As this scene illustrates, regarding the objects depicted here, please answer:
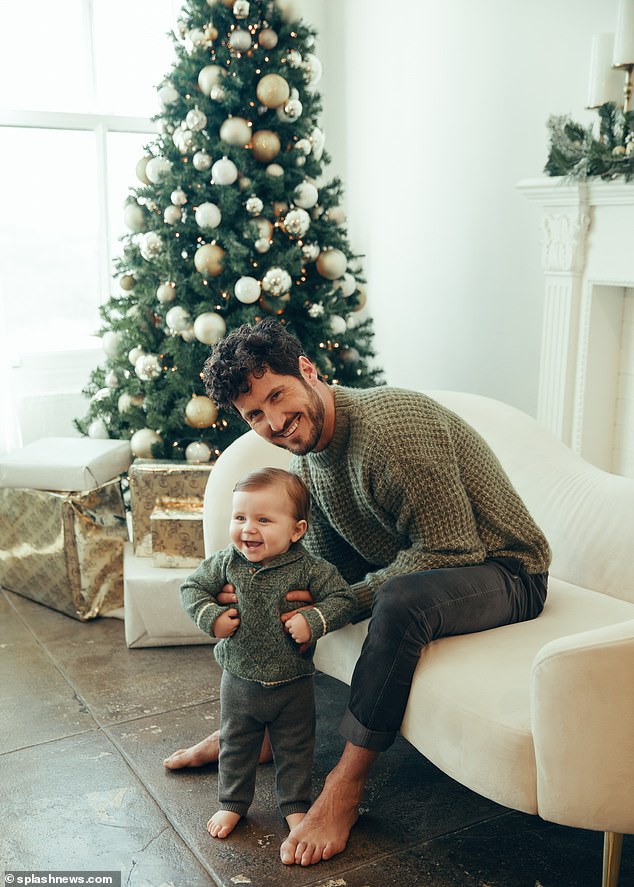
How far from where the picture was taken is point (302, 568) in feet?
6.08

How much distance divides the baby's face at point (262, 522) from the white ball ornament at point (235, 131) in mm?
1505

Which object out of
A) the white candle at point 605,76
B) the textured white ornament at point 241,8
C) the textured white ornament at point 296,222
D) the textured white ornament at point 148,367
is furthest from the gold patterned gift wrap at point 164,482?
the white candle at point 605,76

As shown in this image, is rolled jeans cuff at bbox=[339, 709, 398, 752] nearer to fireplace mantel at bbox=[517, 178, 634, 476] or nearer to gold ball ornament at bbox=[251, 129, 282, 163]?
fireplace mantel at bbox=[517, 178, 634, 476]

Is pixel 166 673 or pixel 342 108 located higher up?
pixel 342 108

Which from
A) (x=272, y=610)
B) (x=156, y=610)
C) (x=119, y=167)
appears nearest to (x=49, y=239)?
(x=119, y=167)

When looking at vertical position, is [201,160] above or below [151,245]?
above

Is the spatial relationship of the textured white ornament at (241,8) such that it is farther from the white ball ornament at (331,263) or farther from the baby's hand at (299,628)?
the baby's hand at (299,628)

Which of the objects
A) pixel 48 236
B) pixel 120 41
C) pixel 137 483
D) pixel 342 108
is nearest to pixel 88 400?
pixel 48 236

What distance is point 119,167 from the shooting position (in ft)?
13.3

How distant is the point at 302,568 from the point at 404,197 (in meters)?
2.65

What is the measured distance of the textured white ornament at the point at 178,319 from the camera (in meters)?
2.93

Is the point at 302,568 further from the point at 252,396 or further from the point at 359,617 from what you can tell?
the point at 252,396

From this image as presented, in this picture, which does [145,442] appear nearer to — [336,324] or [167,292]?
[167,292]

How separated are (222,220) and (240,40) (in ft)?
1.83
